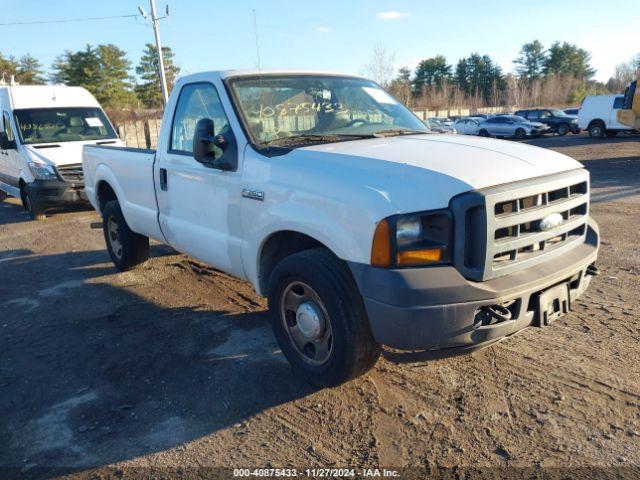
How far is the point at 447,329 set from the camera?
2797 mm

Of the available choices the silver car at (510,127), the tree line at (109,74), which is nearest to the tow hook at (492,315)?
the silver car at (510,127)

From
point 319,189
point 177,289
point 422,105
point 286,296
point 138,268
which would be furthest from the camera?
point 422,105

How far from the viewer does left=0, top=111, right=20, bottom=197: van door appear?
10.6 meters

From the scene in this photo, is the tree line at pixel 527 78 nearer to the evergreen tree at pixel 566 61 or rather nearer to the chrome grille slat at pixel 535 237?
the evergreen tree at pixel 566 61

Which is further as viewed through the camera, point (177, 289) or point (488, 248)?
point (177, 289)

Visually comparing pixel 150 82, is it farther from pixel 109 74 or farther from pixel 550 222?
pixel 550 222

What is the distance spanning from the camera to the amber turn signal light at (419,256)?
2.82 m

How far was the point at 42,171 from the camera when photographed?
10102 mm

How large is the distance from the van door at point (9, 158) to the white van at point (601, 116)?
2574cm

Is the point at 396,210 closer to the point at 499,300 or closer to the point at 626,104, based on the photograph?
the point at 499,300

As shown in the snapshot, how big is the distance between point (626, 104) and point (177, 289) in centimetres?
2057

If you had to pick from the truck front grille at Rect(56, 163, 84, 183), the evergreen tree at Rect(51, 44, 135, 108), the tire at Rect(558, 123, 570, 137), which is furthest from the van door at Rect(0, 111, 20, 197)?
the evergreen tree at Rect(51, 44, 135, 108)

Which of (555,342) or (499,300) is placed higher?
(499,300)

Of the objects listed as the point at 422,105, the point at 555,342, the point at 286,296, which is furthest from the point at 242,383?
the point at 422,105
